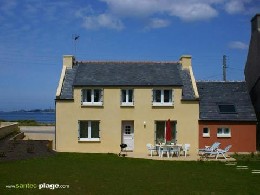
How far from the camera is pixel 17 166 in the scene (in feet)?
69.9

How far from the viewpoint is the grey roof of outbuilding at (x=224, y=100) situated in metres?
31.8

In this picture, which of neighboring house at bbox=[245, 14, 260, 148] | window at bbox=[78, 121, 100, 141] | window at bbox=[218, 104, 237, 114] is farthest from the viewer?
neighboring house at bbox=[245, 14, 260, 148]

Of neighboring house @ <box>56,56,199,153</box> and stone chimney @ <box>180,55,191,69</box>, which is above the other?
stone chimney @ <box>180,55,191,69</box>

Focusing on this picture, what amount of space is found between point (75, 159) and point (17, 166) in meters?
4.97

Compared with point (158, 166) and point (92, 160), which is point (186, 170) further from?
point (92, 160)

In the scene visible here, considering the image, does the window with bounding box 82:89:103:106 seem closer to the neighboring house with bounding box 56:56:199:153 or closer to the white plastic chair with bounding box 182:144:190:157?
the neighboring house with bounding box 56:56:199:153

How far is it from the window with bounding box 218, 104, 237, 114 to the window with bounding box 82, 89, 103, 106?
363 inches

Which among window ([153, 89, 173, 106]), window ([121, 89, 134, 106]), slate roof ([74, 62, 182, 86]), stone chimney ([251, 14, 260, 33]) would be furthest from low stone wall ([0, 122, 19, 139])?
stone chimney ([251, 14, 260, 33])

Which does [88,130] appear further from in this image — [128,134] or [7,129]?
[7,129]

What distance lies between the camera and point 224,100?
109ft

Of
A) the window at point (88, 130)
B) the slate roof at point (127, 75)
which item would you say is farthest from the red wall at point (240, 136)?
the window at point (88, 130)

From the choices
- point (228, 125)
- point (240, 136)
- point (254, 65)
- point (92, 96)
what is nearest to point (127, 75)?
point (92, 96)

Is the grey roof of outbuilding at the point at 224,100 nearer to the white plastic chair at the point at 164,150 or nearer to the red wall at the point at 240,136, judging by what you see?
the red wall at the point at 240,136

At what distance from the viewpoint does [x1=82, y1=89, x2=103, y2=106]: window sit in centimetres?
3159
